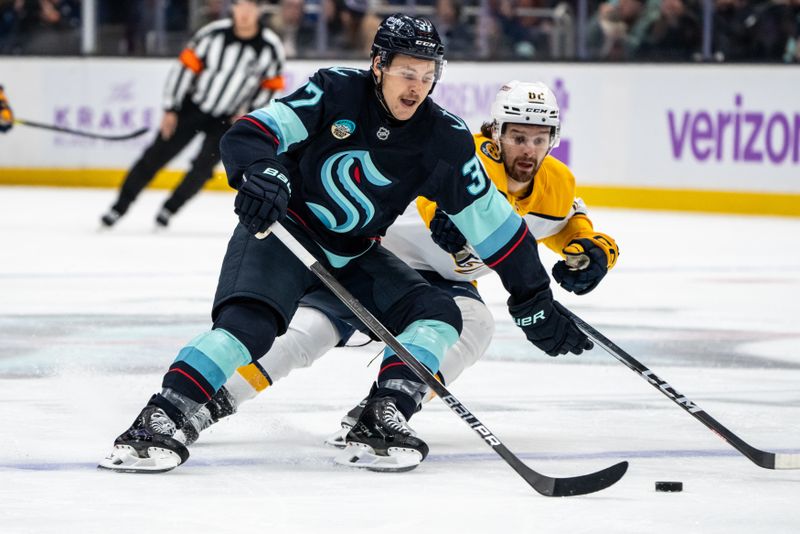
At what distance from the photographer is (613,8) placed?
34.8ft

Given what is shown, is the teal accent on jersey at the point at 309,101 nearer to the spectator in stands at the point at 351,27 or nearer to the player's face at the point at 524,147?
the player's face at the point at 524,147

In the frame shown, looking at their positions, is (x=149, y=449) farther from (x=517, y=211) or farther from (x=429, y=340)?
(x=517, y=211)

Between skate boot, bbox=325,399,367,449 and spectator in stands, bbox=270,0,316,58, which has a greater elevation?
spectator in stands, bbox=270,0,316,58

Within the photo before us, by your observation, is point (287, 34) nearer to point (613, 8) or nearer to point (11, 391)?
point (613, 8)

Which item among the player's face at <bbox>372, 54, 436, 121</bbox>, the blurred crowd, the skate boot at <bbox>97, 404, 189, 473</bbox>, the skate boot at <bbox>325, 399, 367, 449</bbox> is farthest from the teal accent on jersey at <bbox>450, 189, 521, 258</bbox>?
the blurred crowd

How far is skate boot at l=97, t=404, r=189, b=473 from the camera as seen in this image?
3.01 meters

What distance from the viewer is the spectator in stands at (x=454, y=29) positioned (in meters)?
11.1

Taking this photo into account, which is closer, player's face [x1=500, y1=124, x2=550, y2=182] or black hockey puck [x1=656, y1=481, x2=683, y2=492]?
black hockey puck [x1=656, y1=481, x2=683, y2=492]

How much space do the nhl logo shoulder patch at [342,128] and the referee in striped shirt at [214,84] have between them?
5.96m

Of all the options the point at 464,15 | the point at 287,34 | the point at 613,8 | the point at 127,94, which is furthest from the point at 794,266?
the point at 127,94

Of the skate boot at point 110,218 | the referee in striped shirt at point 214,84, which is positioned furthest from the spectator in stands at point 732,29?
the skate boot at point 110,218

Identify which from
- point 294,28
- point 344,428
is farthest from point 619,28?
point 344,428

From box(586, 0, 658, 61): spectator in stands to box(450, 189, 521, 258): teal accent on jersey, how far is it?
737cm

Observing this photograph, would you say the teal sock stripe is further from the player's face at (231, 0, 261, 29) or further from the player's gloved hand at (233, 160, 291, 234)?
the player's face at (231, 0, 261, 29)
